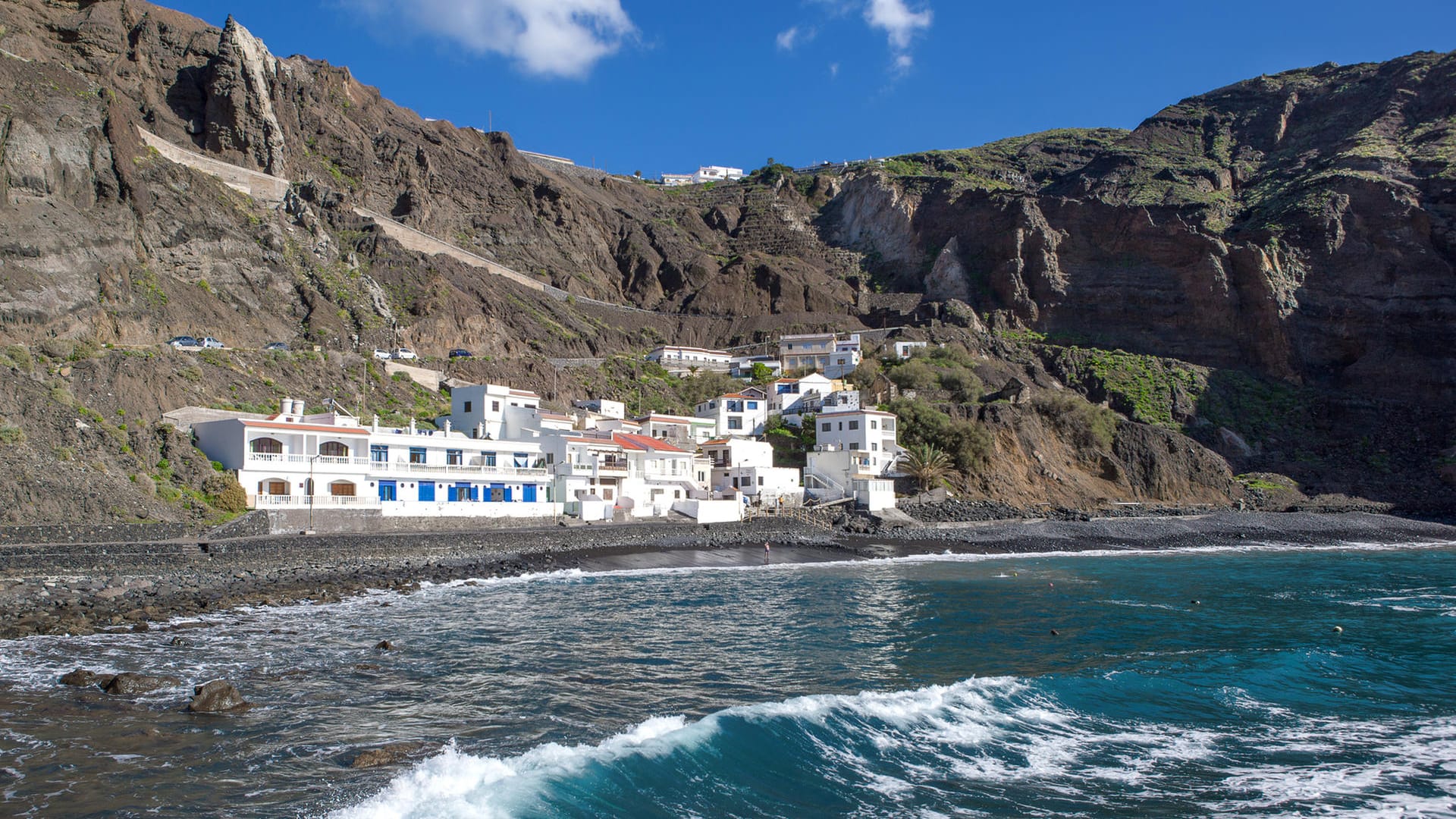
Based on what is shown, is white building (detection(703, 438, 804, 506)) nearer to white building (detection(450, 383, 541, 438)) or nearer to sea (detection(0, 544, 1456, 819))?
white building (detection(450, 383, 541, 438))

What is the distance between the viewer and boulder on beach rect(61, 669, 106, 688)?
16.7m

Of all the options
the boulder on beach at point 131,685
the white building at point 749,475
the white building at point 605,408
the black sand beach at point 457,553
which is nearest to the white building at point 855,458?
the white building at point 749,475

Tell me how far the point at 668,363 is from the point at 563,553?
148 ft

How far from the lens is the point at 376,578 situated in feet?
107

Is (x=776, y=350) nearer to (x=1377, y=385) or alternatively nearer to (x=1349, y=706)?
(x=1377, y=385)

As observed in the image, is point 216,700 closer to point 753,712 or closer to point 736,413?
point 753,712

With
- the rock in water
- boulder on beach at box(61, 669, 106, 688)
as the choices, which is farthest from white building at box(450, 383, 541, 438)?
the rock in water

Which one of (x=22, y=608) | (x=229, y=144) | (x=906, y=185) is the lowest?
(x=22, y=608)

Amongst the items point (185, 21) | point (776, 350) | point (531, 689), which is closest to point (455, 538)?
point (531, 689)

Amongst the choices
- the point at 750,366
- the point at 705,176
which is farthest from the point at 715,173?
the point at 750,366

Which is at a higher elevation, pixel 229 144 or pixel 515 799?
pixel 229 144

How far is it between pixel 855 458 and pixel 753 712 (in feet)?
143

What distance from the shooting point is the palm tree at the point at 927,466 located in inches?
2363

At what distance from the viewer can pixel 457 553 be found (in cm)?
3825
